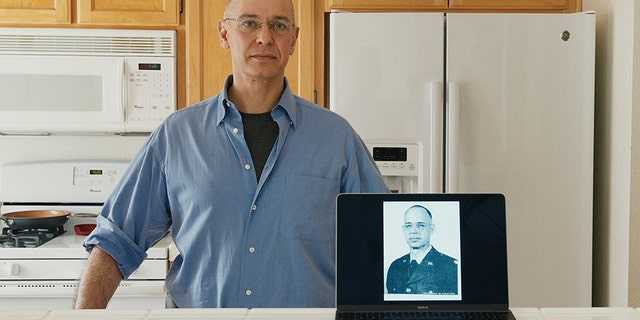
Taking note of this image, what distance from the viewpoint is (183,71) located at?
2.92 meters

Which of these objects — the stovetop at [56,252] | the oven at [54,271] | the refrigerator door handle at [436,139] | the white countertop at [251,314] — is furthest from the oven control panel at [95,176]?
the white countertop at [251,314]

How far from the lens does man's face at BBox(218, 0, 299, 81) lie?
154cm

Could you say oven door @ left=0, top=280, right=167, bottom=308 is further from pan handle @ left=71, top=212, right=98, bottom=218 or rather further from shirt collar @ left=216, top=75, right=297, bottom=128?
shirt collar @ left=216, top=75, right=297, bottom=128

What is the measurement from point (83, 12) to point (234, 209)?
1691 millimetres

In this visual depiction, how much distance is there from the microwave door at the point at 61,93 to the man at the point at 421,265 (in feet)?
6.87

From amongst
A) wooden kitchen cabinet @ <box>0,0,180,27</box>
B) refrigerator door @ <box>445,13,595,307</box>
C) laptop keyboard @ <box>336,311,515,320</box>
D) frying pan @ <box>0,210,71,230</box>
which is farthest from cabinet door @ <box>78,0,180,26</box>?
laptop keyboard @ <box>336,311,515,320</box>

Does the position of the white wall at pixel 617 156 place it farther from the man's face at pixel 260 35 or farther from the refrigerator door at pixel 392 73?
the man's face at pixel 260 35

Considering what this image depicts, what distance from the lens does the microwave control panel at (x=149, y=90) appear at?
2879mm

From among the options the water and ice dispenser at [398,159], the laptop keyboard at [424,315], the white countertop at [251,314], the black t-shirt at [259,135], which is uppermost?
the black t-shirt at [259,135]

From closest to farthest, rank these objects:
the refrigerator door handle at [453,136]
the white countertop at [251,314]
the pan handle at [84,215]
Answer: the white countertop at [251,314] → the refrigerator door handle at [453,136] → the pan handle at [84,215]

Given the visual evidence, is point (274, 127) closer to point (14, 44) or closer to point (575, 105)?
point (575, 105)

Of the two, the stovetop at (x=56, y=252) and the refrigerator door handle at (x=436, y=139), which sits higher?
the refrigerator door handle at (x=436, y=139)

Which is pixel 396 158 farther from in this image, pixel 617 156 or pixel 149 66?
pixel 149 66

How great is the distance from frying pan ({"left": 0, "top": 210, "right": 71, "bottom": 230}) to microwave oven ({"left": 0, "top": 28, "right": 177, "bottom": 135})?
1.16 feet
